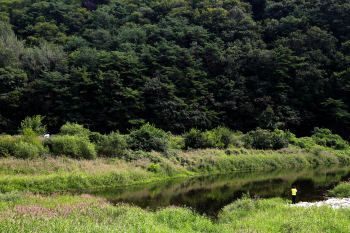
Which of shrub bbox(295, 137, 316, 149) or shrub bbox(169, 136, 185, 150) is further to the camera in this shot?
shrub bbox(295, 137, 316, 149)

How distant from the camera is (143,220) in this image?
29.5 feet

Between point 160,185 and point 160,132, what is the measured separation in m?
7.51

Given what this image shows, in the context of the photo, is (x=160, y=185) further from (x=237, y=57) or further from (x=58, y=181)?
(x=237, y=57)

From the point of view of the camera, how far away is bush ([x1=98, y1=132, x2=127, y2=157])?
2186cm

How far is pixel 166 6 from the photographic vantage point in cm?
7038

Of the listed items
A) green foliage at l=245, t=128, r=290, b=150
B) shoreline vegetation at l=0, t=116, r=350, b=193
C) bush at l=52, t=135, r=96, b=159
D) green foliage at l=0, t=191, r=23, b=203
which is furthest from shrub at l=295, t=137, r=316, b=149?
green foliage at l=0, t=191, r=23, b=203

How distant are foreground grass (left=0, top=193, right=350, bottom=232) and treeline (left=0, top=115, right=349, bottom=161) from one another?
8052 mm

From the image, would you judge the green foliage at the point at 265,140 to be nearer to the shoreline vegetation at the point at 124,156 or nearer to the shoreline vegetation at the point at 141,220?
the shoreline vegetation at the point at 124,156

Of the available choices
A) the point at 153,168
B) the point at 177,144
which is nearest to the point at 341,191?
the point at 153,168

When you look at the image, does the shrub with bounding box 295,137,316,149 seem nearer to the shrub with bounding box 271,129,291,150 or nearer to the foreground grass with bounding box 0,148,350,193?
the shrub with bounding box 271,129,291,150

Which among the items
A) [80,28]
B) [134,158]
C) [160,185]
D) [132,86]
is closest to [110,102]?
[132,86]

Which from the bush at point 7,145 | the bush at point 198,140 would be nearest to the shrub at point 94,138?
the bush at point 7,145

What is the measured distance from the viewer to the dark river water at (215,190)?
1459cm

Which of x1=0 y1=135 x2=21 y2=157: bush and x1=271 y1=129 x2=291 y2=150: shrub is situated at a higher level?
x1=0 y1=135 x2=21 y2=157: bush
